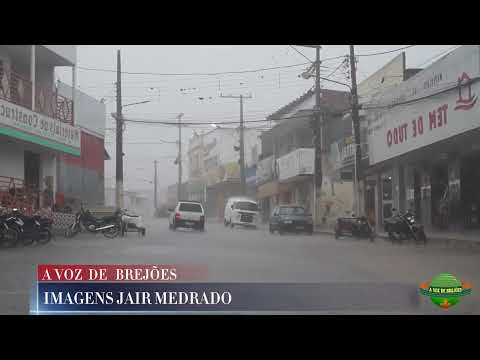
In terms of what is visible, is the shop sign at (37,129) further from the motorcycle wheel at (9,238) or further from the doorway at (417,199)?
the doorway at (417,199)

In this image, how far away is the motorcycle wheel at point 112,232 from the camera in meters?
6.03

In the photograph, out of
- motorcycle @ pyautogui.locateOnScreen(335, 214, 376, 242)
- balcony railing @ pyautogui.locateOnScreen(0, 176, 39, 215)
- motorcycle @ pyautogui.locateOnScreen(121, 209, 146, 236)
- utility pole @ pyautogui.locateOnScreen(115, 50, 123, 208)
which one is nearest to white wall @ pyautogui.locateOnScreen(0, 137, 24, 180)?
balcony railing @ pyautogui.locateOnScreen(0, 176, 39, 215)

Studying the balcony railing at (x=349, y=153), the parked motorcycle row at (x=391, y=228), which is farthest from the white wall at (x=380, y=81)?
the parked motorcycle row at (x=391, y=228)

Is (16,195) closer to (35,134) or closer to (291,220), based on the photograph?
(35,134)

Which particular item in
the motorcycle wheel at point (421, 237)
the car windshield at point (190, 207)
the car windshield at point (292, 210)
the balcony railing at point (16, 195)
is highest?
the balcony railing at point (16, 195)

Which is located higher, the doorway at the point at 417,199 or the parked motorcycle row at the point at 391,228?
the doorway at the point at 417,199

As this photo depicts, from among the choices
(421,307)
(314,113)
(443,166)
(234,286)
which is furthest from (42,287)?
(314,113)

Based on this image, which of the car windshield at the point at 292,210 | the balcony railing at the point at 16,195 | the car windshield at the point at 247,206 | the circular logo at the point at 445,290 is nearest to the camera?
the circular logo at the point at 445,290

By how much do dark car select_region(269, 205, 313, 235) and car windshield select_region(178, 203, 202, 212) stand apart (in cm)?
99

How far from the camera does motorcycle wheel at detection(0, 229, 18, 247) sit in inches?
291

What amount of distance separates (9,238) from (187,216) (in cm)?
225

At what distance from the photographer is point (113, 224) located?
6262 mm

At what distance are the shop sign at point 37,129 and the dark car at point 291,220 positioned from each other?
4.29 meters

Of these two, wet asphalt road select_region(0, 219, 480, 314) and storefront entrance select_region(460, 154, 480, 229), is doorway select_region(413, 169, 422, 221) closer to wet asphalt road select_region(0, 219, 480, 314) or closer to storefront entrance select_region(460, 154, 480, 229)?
storefront entrance select_region(460, 154, 480, 229)
